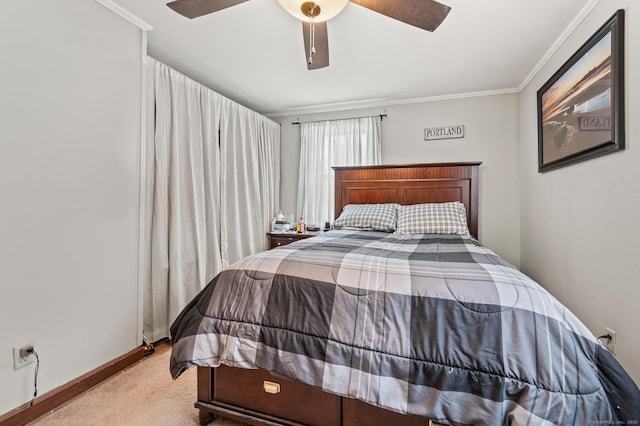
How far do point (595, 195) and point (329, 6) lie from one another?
6.63 feet

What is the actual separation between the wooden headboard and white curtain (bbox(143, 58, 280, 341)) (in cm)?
116

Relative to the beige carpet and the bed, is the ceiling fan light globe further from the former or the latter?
the beige carpet

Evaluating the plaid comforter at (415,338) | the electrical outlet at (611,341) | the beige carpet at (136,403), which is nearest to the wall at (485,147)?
the electrical outlet at (611,341)

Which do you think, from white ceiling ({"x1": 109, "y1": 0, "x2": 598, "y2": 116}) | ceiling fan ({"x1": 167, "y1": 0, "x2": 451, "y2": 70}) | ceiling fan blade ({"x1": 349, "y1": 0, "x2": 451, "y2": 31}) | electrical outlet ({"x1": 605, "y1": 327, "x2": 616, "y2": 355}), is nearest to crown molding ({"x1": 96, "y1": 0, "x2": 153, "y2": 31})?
white ceiling ({"x1": 109, "y1": 0, "x2": 598, "y2": 116})

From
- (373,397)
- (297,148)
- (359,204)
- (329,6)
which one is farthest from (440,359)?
(297,148)

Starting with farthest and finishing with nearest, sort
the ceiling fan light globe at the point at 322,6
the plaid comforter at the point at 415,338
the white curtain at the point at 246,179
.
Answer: the white curtain at the point at 246,179
the ceiling fan light globe at the point at 322,6
the plaid comforter at the point at 415,338

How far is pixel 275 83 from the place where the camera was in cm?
320

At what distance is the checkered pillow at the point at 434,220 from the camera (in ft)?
9.15

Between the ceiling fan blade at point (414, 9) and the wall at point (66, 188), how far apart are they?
1668mm

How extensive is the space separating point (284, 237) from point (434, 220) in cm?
183

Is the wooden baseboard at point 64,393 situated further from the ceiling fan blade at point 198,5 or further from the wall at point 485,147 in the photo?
the wall at point 485,147

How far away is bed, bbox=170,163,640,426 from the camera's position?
37.9 inches

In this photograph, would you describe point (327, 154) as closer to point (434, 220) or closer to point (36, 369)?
point (434, 220)

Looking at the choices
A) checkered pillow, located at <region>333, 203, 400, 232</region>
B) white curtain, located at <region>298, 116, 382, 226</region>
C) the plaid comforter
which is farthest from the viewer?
white curtain, located at <region>298, 116, 382, 226</region>
